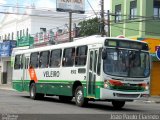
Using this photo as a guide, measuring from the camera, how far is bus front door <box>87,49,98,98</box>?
20.1 metres

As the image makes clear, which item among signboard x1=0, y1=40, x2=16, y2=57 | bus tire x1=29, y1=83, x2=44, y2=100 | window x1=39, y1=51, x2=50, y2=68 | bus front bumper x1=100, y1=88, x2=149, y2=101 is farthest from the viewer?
signboard x1=0, y1=40, x2=16, y2=57

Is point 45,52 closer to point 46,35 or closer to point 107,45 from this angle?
point 107,45

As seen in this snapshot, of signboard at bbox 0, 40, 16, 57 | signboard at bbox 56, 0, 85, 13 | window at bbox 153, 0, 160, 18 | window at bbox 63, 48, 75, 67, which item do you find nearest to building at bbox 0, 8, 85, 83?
signboard at bbox 0, 40, 16, 57

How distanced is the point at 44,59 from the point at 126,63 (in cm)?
726

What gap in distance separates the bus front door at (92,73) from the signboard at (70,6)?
2857cm

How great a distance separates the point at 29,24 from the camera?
69.5 metres

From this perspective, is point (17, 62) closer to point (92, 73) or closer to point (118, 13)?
point (92, 73)

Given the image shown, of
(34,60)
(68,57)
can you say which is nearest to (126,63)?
(68,57)

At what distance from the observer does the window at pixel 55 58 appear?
23844mm

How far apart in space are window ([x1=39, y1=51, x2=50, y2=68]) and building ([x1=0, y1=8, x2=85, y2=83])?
126ft

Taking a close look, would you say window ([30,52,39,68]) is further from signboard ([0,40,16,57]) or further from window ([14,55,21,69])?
signboard ([0,40,16,57])

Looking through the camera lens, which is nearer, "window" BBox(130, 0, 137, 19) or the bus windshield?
the bus windshield

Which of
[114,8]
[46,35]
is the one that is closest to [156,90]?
[114,8]

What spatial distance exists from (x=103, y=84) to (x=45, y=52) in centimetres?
720
